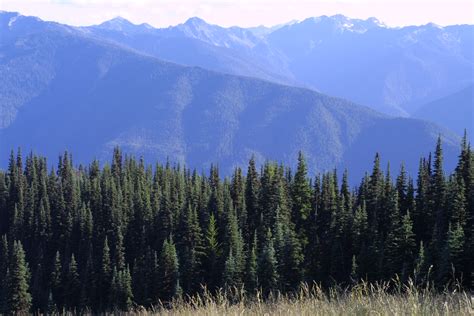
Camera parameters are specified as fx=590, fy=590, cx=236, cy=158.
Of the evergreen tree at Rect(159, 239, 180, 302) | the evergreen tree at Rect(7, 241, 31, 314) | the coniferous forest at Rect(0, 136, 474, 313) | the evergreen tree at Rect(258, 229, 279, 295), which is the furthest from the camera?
the evergreen tree at Rect(7, 241, 31, 314)

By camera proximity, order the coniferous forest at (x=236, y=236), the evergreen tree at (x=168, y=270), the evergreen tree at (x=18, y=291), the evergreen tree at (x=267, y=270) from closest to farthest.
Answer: the coniferous forest at (x=236, y=236)
the evergreen tree at (x=267, y=270)
the evergreen tree at (x=168, y=270)
the evergreen tree at (x=18, y=291)

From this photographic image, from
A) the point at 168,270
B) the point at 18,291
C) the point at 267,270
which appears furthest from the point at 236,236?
the point at 18,291

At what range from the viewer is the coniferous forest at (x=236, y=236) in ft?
181

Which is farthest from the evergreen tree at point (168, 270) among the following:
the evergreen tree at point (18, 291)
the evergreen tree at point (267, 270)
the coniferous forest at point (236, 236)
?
the evergreen tree at point (18, 291)

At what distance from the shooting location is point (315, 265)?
63469 mm

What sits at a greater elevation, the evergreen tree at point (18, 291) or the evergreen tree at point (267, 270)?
the evergreen tree at point (267, 270)

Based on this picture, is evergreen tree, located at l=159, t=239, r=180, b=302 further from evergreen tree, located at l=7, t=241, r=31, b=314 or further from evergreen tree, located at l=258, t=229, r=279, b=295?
evergreen tree, located at l=7, t=241, r=31, b=314

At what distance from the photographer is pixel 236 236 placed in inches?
2766

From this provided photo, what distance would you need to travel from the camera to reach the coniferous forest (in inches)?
2178

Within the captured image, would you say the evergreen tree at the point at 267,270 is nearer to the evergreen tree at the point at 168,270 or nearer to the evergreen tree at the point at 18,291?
the evergreen tree at the point at 168,270

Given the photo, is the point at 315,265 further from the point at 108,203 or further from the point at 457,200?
the point at 108,203

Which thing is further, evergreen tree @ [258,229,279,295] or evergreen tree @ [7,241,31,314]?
evergreen tree @ [7,241,31,314]

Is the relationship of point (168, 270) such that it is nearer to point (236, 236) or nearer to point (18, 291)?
point (236, 236)

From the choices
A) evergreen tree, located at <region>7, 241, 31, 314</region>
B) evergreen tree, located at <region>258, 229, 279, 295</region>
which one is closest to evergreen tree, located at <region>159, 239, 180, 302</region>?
evergreen tree, located at <region>258, 229, 279, 295</region>
